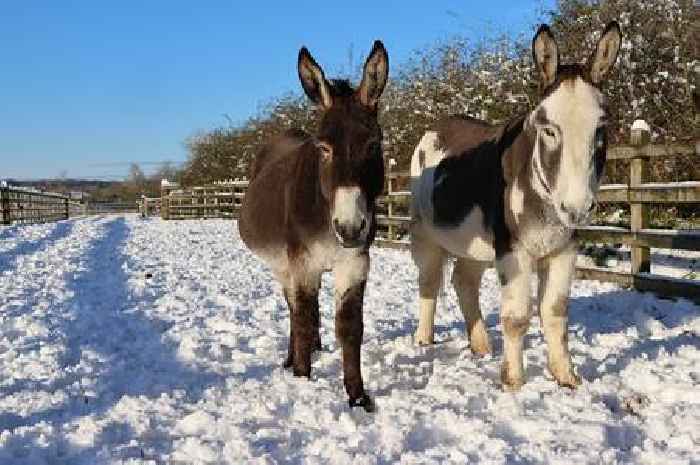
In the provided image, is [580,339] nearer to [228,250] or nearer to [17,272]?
[17,272]

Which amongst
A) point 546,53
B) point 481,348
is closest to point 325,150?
point 546,53

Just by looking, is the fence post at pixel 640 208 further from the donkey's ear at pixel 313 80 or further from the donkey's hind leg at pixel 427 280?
the donkey's ear at pixel 313 80

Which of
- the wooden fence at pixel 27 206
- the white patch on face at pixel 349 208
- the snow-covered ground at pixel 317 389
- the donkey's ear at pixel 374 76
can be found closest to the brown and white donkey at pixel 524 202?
the snow-covered ground at pixel 317 389

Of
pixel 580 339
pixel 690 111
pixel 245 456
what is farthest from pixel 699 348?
pixel 690 111

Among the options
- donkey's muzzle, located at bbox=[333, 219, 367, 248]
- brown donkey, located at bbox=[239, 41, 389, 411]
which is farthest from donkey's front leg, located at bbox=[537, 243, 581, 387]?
donkey's muzzle, located at bbox=[333, 219, 367, 248]

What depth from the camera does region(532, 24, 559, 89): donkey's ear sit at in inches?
151

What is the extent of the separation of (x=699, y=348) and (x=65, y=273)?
7.92 m

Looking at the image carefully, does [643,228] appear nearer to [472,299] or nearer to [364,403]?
[472,299]

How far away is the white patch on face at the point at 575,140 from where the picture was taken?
11.3ft

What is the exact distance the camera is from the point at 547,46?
384cm

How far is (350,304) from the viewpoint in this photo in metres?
3.96

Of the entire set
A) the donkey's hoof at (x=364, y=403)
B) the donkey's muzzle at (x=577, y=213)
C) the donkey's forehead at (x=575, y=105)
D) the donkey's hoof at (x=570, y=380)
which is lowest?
the donkey's hoof at (x=364, y=403)

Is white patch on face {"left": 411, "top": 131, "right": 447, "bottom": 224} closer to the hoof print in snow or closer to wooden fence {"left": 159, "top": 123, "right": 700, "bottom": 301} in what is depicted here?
the hoof print in snow

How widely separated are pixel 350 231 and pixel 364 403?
1064 millimetres
